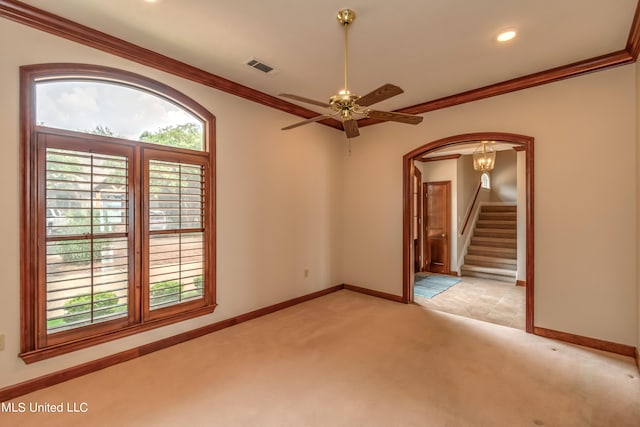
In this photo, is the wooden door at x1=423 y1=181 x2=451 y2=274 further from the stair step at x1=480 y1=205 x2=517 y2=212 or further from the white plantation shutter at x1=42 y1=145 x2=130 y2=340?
the white plantation shutter at x1=42 y1=145 x2=130 y2=340

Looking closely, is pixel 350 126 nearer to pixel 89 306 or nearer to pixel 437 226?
pixel 89 306

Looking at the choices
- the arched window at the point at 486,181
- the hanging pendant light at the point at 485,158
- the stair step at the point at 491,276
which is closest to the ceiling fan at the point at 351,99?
Answer: the hanging pendant light at the point at 485,158

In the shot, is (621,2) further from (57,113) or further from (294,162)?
(57,113)

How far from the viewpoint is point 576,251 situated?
329cm

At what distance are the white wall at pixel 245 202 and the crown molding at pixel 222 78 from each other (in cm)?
8

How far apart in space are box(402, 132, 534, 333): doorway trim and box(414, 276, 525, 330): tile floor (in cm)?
38

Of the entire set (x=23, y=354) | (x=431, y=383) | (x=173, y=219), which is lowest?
(x=431, y=383)

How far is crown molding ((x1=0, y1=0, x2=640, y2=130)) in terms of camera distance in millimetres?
2383

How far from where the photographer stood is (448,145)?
14.2 ft

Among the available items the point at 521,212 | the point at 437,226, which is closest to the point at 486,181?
the point at 437,226

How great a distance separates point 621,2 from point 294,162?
3.66 metres

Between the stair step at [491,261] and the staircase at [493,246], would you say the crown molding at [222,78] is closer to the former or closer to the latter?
the staircase at [493,246]

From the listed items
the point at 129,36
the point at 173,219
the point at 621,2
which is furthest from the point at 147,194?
the point at 621,2

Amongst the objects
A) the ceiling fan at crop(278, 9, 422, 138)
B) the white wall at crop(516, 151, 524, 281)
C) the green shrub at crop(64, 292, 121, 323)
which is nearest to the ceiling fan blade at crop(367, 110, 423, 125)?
the ceiling fan at crop(278, 9, 422, 138)
